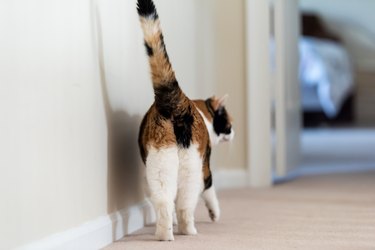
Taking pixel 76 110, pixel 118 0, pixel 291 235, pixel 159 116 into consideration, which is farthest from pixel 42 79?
pixel 291 235

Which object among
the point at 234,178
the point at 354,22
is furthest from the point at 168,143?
the point at 354,22

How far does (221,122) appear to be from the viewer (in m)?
2.10

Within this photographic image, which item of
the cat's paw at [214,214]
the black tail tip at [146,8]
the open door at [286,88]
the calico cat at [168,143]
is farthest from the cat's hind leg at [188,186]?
the open door at [286,88]

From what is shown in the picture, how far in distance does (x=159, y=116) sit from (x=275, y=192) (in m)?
1.17

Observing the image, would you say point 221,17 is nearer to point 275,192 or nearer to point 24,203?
point 275,192

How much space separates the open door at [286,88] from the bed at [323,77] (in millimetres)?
3062

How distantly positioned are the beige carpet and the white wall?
4975mm

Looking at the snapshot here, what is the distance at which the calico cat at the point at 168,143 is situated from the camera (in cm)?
172

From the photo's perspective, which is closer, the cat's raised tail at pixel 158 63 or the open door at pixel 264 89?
the cat's raised tail at pixel 158 63

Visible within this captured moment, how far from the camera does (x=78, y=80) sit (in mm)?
1595

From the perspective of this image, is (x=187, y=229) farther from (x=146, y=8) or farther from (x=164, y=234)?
(x=146, y=8)

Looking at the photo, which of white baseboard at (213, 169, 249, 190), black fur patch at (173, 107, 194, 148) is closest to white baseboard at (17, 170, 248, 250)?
black fur patch at (173, 107, 194, 148)

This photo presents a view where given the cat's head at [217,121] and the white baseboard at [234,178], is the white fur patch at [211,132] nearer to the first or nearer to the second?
the cat's head at [217,121]

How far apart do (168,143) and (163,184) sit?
0.10m
